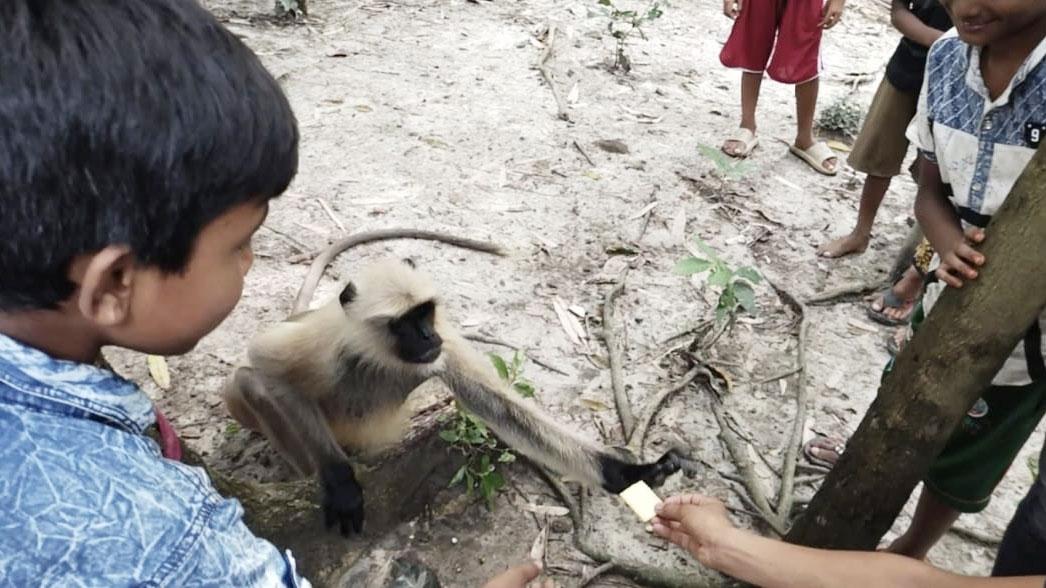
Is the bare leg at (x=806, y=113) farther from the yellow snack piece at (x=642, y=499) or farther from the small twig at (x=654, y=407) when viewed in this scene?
the yellow snack piece at (x=642, y=499)

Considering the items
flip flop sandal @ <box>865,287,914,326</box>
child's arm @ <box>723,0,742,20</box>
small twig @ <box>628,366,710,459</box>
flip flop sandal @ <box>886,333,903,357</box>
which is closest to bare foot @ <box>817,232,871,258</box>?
flip flop sandal @ <box>865,287,914,326</box>

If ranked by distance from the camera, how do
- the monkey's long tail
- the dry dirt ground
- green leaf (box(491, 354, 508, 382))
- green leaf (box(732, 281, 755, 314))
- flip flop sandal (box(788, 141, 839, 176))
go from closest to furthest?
green leaf (box(491, 354, 508, 382)) < the dry dirt ground < green leaf (box(732, 281, 755, 314)) < the monkey's long tail < flip flop sandal (box(788, 141, 839, 176))

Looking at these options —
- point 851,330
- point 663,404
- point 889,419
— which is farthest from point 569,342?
point 889,419

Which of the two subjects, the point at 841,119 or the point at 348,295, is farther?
the point at 841,119

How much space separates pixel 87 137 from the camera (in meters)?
0.86

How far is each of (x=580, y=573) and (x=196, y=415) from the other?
1685 mm

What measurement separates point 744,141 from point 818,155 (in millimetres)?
552

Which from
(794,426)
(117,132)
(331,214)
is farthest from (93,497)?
(331,214)

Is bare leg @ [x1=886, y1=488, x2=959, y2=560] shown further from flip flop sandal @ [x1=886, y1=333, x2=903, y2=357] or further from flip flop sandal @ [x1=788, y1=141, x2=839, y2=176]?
flip flop sandal @ [x1=788, y1=141, x2=839, y2=176]

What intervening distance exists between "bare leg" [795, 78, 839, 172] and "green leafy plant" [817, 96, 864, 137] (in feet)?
1.67

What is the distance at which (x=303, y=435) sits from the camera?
2.93m

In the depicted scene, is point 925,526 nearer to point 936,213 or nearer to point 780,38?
point 936,213

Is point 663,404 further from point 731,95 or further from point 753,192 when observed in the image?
point 731,95

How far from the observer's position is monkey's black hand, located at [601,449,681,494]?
3.00 meters
